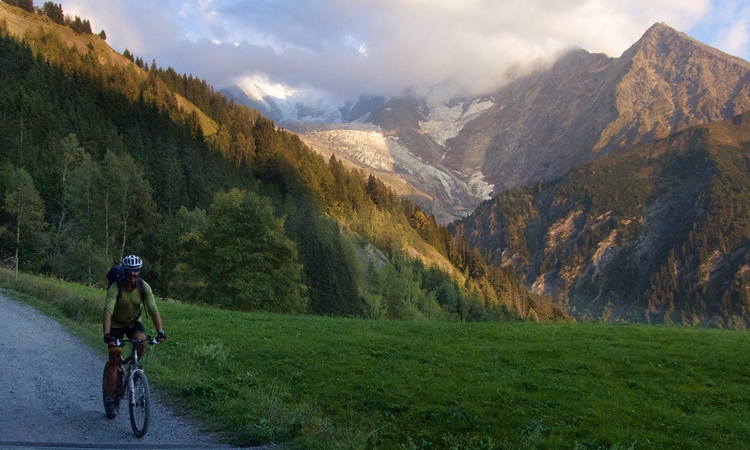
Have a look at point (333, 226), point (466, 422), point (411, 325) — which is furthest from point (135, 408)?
point (333, 226)

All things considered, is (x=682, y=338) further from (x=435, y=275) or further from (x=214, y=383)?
(x=435, y=275)

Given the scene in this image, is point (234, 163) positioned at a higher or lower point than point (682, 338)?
higher

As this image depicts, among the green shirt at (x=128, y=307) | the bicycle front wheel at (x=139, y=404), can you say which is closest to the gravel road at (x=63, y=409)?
the bicycle front wheel at (x=139, y=404)

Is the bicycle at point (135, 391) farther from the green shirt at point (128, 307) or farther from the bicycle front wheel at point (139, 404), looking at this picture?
the green shirt at point (128, 307)

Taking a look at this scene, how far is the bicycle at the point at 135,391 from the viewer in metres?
9.73

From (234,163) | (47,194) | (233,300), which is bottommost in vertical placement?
(233,300)

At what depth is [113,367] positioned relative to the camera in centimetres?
1030

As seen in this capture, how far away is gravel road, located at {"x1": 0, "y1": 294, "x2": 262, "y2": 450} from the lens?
9.35 meters

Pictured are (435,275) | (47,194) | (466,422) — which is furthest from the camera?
(435,275)

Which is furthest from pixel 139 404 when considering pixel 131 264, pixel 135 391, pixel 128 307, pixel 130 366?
pixel 131 264

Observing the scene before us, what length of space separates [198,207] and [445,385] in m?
87.2

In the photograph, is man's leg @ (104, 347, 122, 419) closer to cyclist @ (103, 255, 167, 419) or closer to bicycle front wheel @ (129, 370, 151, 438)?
cyclist @ (103, 255, 167, 419)

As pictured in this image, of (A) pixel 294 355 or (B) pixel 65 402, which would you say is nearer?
(B) pixel 65 402

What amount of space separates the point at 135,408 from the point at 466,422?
7623mm
